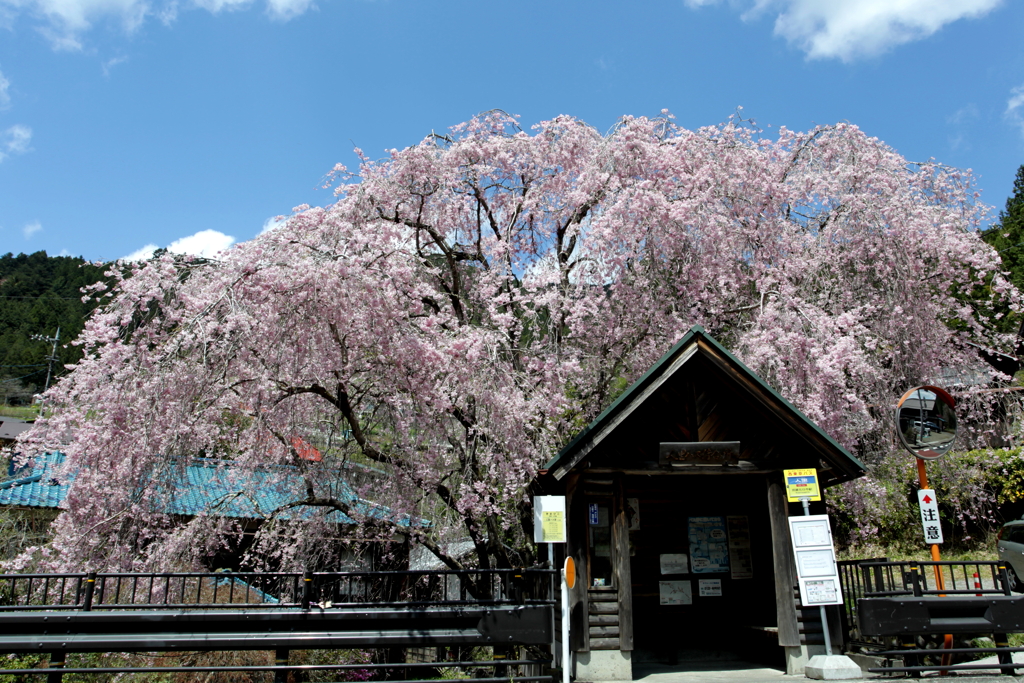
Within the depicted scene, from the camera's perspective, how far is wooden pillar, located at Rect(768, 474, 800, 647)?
28.8 feet

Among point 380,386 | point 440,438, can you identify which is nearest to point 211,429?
point 380,386

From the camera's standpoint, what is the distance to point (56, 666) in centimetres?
684

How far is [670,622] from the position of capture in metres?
10.3

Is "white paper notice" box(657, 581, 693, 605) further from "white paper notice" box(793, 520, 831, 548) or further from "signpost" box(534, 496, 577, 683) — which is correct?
"signpost" box(534, 496, 577, 683)

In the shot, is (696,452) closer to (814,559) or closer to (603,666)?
(814,559)

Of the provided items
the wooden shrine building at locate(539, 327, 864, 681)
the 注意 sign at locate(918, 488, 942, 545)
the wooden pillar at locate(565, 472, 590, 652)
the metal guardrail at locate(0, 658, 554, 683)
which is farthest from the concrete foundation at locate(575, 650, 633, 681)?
the 注意 sign at locate(918, 488, 942, 545)

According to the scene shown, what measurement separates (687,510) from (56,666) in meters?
8.87

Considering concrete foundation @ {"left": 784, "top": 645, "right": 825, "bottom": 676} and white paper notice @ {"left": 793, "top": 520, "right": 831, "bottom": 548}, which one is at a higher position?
white paper notice @ {"left": 793, "top": 520, "right": 831, "bottom": 548}

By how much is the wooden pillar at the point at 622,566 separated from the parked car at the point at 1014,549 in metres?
9.16

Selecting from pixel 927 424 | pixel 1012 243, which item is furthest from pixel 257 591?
pixel 1012 243

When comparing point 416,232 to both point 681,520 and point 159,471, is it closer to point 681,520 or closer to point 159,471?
point 159,471

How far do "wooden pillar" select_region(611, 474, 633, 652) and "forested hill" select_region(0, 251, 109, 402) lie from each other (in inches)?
2410

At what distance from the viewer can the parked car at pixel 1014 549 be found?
12648 millimetres

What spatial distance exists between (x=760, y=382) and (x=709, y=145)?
6451 millimetres
